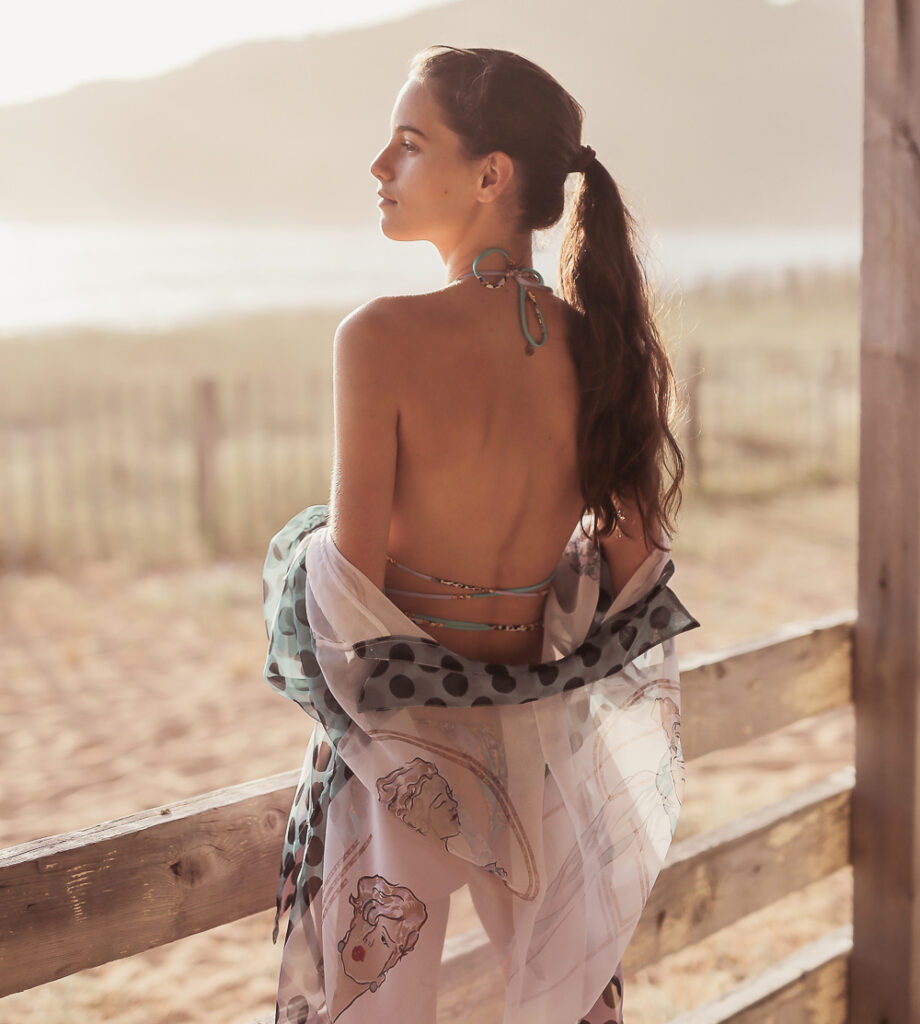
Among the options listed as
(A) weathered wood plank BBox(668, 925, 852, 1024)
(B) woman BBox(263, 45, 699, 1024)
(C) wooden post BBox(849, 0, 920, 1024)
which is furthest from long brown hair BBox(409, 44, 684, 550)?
(A) weathered wood plank BBox(668, 925, 852, 1024)

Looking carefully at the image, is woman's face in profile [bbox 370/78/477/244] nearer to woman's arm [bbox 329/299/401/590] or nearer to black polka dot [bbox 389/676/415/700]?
woman's arm [bbox 329/299/401/590]

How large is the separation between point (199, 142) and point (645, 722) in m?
36.2

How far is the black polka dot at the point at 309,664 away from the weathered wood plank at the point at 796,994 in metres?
1.21

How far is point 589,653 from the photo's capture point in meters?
1.32

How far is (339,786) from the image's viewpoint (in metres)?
1.23

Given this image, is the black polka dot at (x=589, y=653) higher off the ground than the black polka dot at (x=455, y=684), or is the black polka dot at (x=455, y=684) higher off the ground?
the black polka dot at (x=455, y=684)

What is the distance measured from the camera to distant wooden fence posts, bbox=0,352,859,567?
809 cm

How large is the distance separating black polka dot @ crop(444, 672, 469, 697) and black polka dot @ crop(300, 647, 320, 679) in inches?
6.1

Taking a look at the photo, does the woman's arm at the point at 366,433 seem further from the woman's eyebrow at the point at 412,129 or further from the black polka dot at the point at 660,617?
the black polka dot at the point at 660,617

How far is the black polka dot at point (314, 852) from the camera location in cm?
122

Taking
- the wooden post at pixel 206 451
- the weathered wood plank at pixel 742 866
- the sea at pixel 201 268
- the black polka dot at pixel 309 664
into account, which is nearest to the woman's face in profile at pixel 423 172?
the black polka dot at pixel 309 664

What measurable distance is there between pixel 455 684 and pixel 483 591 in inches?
5.1

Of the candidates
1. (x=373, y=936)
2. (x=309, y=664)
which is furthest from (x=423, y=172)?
(x=373, y=936)

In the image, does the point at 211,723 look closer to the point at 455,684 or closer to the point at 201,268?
the point at 455,684
